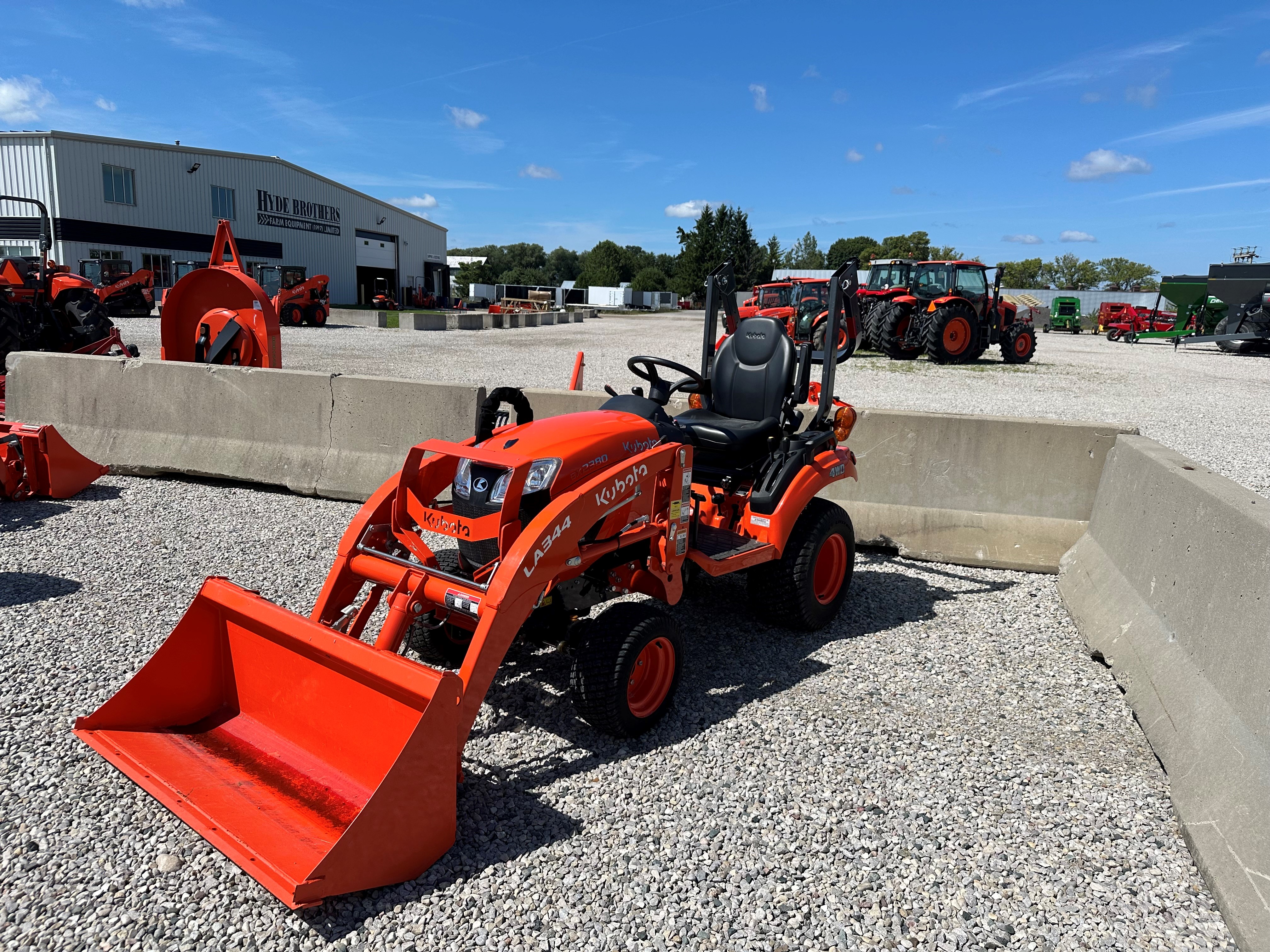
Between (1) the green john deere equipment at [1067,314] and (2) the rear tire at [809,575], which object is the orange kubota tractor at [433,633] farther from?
(1) the green john deere equipment at [1067,314]

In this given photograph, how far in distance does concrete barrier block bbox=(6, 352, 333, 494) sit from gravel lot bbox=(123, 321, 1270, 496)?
4.75m

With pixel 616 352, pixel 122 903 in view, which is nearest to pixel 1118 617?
pixel 122 903

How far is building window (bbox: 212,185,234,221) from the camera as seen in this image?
120 feet

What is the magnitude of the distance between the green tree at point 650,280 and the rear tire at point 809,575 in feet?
262

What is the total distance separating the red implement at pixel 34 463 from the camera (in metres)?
6.11

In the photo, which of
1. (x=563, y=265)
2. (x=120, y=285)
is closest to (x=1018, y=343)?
(x=120, y=285)

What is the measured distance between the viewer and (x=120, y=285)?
2475cm

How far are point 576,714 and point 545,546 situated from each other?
0.88 metres

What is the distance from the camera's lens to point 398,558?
10.9ft

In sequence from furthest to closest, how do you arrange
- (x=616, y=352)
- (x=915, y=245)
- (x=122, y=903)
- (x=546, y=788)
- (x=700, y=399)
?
(x=915, y=245) → (x=616, y=352) → (x=700, y=399) → (x=546, y=788) → (x=122, y=903)

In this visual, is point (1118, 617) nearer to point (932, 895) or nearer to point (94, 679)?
point (932, 895)

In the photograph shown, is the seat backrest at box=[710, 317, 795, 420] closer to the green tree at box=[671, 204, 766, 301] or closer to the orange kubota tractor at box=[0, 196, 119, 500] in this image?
the orange kubota tractor at box=[0, 196, 119, 500]

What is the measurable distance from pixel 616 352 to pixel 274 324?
1458 cm

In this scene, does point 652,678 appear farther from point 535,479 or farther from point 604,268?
point 604,268
